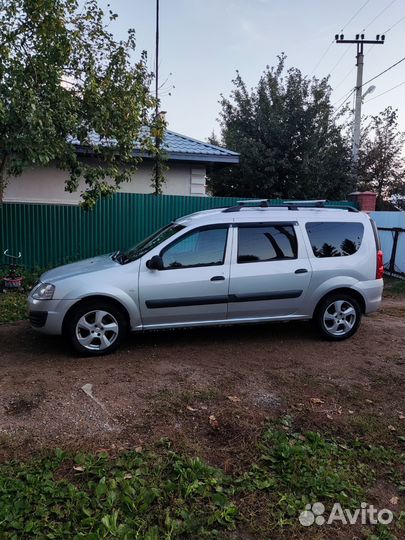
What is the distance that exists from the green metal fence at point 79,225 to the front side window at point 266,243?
5.44 m

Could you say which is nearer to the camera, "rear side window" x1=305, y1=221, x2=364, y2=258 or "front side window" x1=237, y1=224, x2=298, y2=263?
"front side window" x1=237, y1=224, x2=298, y2=263

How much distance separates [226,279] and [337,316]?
1.65 m

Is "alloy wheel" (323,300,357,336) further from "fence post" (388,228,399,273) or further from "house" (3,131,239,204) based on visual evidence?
"house" (3,131,239,204)

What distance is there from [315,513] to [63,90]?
6823 mm

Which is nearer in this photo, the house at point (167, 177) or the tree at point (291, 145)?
the house at point (167, 177)

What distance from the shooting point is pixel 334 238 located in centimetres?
574

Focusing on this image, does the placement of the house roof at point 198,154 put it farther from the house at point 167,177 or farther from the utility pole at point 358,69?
the utility pole at point 358,69

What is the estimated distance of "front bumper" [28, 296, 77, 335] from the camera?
4844 millimetres

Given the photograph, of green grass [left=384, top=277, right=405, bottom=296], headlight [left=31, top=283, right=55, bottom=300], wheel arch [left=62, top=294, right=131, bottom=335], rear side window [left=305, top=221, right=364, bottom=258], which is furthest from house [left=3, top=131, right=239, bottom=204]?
wheel arch [left=62, top=294, right=131, bottom=335]

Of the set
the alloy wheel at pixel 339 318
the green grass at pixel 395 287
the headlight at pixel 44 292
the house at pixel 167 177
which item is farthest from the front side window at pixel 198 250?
the house at pixel 167 177

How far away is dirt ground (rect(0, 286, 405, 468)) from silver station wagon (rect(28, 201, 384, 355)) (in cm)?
39

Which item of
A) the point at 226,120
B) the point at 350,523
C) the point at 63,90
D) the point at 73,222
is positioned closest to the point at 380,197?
the point at 226,120

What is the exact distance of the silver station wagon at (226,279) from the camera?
4.93 m

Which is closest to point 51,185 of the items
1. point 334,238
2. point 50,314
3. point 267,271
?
point 50,314
